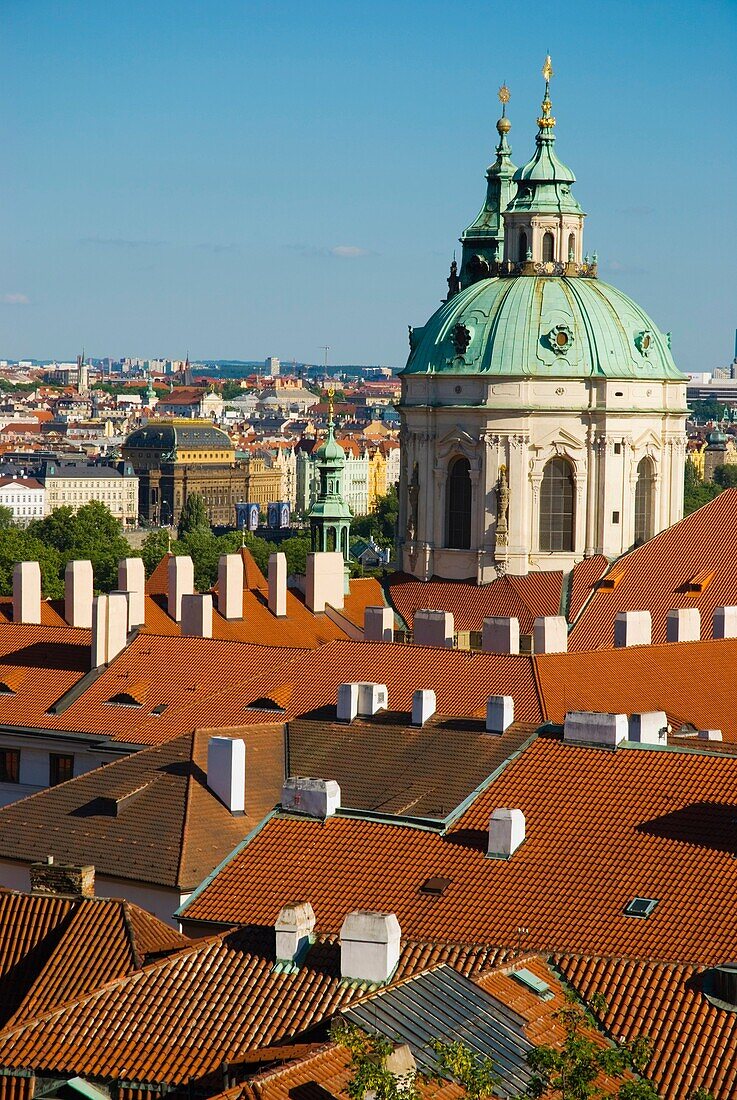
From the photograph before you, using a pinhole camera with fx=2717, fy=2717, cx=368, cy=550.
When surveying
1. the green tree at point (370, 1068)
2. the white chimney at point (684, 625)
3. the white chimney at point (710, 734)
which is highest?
the white chimney at point (684, 625)

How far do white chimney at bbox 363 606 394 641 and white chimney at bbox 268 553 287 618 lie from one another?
4025mm

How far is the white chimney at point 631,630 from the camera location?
62919 mm

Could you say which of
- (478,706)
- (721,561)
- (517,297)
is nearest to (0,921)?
(478,706)

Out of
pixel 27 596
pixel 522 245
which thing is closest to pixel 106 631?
pixel 27 596

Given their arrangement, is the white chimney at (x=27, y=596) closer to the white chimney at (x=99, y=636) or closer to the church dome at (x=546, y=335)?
the white chimney at (x=99, y=636)

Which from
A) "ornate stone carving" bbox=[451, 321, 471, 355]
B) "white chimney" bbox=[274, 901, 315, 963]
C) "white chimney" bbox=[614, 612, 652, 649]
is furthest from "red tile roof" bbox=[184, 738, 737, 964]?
"ornate stone carving" bbox=[451, 321, 471, 355]

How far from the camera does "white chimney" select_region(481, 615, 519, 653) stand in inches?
2440

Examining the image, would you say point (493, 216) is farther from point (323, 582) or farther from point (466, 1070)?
point (466, 1070)

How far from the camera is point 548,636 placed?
6091cm

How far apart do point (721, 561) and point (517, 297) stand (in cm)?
1248

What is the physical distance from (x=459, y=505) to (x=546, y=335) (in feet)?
18.7

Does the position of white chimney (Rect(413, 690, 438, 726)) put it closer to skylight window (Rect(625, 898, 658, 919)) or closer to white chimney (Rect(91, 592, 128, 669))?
skylight window (Rect(625, 898, 658, 919))

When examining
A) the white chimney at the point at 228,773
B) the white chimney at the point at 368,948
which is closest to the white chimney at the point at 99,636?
the white chimney at the point at 228,773

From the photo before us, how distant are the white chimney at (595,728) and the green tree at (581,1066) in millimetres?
10546
